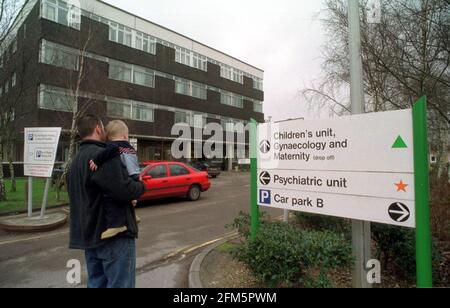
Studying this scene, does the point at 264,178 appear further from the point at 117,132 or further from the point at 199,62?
the point at 199,62

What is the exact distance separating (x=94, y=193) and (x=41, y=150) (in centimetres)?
678

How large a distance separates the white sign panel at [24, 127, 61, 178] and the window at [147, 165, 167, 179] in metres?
3.34

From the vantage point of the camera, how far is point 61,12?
21797mm

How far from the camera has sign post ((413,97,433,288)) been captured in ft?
8.18

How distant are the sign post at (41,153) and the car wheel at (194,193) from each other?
515cm

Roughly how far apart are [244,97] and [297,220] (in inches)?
1501

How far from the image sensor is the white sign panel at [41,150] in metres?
7.75

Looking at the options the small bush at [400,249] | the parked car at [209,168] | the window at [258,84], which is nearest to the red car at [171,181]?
the small bush at [400,249]

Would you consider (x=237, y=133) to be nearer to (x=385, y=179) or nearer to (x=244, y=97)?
(x=244, y=97)

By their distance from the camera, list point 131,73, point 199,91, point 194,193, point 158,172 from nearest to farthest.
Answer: point 158,172, point 194,193, point 131,73, point 199,91

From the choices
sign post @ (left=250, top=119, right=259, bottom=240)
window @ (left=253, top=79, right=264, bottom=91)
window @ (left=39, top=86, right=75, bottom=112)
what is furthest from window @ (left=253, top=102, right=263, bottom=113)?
sign post @ (left=250, top=119, right=259, bottom=240)

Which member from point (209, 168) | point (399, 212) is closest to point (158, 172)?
point (399, 212)

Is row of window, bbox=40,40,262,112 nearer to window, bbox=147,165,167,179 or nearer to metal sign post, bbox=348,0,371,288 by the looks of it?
window, bbox=147,165,167,179

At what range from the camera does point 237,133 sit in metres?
39.9
